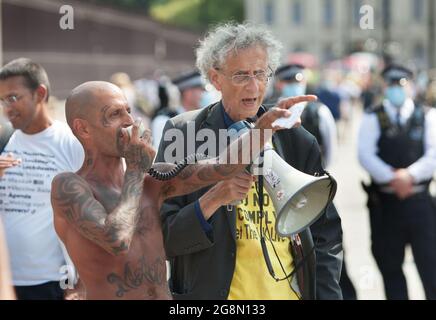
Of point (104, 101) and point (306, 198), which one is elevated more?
point (104, 101)

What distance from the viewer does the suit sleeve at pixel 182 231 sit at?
4199 mm

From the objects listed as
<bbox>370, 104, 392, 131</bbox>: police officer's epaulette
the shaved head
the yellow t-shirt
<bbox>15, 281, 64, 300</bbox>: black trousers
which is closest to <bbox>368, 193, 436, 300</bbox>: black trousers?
<bbox>370, 104, 392, 131</bbox>: police officer's epaulette

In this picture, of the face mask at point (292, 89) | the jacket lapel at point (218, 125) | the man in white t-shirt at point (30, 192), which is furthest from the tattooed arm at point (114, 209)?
the face mask at point (292, 89)

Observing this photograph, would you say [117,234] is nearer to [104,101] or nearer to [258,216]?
[104,101]

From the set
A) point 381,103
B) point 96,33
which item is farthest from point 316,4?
point 381,103

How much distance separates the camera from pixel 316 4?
109375 millimetres

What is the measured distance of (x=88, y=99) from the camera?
12.3 ft

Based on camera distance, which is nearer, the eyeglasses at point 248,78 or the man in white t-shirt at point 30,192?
the eyeglasses at point 248,78

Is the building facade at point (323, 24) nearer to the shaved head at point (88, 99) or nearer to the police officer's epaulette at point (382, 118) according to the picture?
the police officer's epaulette at point (382, 118)

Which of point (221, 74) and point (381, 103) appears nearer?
point (221, 74)

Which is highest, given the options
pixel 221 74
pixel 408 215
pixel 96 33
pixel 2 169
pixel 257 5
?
pixel 257 5

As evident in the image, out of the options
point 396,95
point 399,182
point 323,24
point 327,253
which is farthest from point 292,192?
point 323,24

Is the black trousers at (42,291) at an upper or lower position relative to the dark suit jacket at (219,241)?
lower

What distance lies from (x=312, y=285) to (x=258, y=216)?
36 centimetres
